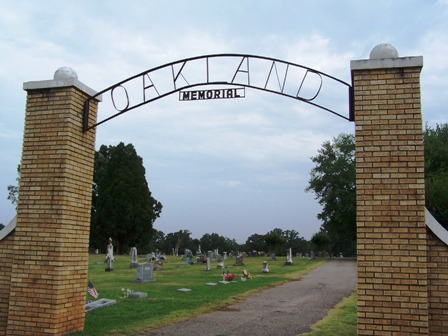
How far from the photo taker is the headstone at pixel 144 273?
1856 centimetres

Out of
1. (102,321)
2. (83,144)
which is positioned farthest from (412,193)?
(102,321)

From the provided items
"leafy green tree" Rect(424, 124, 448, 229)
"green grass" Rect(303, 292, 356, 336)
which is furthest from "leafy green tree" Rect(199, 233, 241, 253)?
"green grass" Rect(303, 292, 356, 336)

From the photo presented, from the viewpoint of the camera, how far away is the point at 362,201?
593cm

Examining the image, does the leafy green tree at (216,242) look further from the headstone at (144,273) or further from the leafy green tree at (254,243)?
the headstone at (144,273)

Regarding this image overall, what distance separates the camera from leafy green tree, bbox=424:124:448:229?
26.5 m

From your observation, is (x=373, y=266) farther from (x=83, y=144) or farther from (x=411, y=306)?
(x=83, y=144)

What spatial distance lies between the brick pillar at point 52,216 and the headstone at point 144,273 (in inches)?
449

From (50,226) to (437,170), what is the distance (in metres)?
38.6

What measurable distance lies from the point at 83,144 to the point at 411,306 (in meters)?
5.38

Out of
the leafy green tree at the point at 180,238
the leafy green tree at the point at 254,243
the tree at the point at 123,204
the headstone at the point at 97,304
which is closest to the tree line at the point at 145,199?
the tree at the point at 123,204

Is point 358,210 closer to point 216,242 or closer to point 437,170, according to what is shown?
point 437,170

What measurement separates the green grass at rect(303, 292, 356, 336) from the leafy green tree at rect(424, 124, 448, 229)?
1637 cm

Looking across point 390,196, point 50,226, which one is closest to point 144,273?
point 50,226

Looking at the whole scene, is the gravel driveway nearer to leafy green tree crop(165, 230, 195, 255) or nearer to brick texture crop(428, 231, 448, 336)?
brick texture crop(428, 231, 448, 336)
